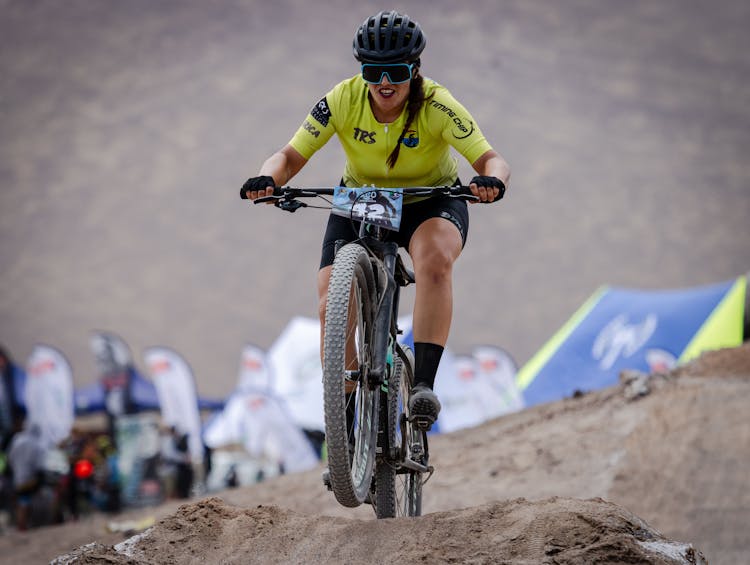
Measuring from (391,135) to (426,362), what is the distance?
114 centimetres

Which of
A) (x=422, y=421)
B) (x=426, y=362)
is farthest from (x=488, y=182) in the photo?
(x=422, y=421)

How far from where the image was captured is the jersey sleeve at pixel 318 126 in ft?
15.0

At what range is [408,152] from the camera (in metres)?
4.55

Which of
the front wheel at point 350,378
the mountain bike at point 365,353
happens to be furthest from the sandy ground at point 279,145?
the front wheel at point 350,378

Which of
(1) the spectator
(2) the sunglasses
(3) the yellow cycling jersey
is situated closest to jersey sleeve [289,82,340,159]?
(3) the yellow cycling jersey

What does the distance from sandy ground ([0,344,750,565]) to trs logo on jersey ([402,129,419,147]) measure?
1.78m

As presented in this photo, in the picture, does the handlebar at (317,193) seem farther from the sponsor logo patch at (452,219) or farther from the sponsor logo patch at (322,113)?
the sponsor logo patch at (322,113)

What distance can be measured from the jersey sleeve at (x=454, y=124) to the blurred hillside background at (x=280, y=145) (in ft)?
58.1

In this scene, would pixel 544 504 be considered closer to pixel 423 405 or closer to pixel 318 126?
pixel 423 405

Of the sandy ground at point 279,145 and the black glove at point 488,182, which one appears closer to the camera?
the black glove at point 488,182

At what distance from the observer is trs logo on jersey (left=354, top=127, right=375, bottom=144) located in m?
4.52

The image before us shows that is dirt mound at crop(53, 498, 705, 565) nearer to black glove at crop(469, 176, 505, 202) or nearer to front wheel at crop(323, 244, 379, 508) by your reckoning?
front wheel at crop(323, 244, 379, 508)

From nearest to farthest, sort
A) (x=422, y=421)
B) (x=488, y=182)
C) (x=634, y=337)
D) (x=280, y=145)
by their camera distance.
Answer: (x=488, y=182), (x=422, y=421), (x=634, y=337), (x=280, y=145)

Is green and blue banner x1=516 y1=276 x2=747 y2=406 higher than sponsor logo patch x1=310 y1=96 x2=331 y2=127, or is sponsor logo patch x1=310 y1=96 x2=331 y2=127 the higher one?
green and blue banner x1=516 y1=276 x2=747 y2=406
